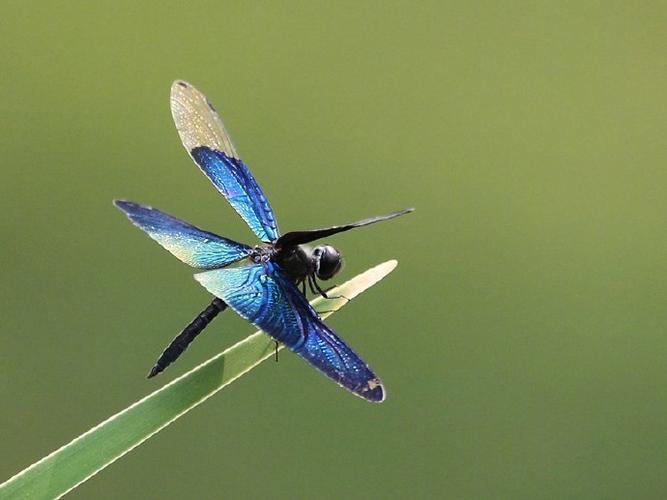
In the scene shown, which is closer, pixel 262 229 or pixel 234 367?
pixel 234 367

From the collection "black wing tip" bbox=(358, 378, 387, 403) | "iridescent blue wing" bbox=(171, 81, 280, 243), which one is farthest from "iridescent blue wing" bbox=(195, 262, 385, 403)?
"iridescent blue wing" bbox=(171, 81, 280, 243)

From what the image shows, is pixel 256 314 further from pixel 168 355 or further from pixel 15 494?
pixel 15 494

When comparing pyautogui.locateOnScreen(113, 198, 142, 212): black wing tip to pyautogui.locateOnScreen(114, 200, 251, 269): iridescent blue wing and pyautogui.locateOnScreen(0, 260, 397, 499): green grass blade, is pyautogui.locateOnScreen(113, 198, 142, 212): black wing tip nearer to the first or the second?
pyautogui.locateOnScreen(114, 200, 251, 269): iridescent blue wing

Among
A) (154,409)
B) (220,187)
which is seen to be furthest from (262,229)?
(154,409)

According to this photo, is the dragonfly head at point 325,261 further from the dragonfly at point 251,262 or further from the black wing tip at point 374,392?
the black wing tip at point 374,392

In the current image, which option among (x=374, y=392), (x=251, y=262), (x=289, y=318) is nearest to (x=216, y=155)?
Result: (x=251, y=262)

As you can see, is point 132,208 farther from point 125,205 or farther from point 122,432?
point 122,432
